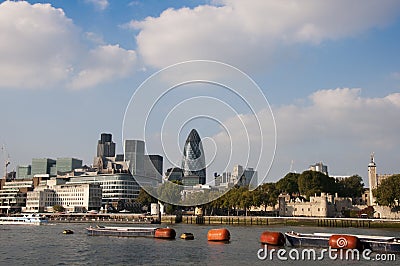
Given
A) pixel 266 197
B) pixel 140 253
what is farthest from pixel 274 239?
pixel 266 197

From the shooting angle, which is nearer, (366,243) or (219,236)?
(366,243)

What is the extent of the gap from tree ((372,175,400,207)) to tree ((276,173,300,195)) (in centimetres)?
3442

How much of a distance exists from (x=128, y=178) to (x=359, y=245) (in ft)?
506

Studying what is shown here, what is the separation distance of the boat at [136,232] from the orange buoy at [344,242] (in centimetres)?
2348

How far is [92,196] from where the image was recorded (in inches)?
7215

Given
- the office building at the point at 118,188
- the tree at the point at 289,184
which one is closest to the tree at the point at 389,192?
the tree at the point at 289,184

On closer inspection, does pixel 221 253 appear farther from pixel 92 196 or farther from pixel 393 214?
pixel 92 196

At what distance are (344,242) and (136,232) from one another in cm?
3093

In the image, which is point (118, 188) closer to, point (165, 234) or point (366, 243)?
point (165, 234)

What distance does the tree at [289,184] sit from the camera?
135 meters

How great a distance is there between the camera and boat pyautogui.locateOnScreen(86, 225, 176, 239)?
211ft

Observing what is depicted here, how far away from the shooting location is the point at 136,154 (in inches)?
6344

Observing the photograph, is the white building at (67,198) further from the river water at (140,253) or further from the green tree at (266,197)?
the river water at (140,253)

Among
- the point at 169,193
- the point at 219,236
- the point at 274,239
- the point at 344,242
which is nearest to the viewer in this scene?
the point at 344,242
